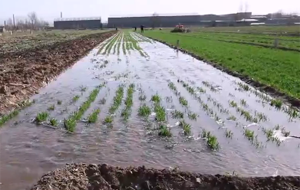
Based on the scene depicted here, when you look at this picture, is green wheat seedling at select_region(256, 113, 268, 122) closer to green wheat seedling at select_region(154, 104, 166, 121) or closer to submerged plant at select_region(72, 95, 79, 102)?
green wheat seedling at select_region(154, 104, 166, 121)

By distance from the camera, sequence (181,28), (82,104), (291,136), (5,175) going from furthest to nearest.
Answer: (181,28) → (82,104) → (291,136) → (5,175)

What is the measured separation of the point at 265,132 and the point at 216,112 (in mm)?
2075

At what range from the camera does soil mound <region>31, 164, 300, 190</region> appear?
5480mm

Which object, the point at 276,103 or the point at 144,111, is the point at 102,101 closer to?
the point at 144,111

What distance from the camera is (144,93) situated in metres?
13.1

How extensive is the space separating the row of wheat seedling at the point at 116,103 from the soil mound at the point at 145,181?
3.39 m

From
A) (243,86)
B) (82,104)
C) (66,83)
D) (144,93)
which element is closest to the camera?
(82,104)

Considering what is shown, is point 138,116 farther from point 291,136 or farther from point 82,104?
point 291,136

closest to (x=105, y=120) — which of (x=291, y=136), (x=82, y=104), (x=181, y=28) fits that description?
(x=82, y=104)

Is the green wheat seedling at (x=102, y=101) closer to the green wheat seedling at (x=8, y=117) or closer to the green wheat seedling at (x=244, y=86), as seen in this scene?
the green wheat seedling at (x=8, y=117)

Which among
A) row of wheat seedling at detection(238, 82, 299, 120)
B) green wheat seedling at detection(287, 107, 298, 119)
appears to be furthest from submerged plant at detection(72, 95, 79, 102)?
green wheat seedling at detection(287, 107, 298, 119)

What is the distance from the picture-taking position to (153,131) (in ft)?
27.9

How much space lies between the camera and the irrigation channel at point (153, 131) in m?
6.66

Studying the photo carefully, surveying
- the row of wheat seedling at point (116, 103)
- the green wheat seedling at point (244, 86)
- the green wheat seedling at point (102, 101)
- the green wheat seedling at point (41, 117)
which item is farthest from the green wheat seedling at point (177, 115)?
the green wheat seedling at point (244, 86)
